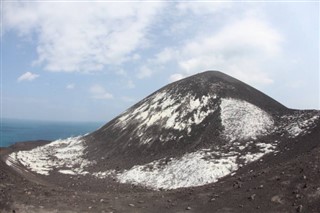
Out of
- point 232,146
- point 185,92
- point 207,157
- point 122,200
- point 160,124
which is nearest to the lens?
point 122,200

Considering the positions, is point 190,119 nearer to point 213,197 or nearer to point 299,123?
point 299,123

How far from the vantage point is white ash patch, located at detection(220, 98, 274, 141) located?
44.8 meters

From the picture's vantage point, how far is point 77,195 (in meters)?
26.3

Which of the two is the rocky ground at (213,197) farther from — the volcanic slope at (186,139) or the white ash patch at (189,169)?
the volcanic slope at (186,139)

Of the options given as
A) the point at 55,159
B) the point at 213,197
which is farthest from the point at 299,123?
the point at 55,159

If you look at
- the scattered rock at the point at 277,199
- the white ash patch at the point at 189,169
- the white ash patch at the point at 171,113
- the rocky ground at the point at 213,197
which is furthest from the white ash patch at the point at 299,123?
the scattered rock at the point at 277,199

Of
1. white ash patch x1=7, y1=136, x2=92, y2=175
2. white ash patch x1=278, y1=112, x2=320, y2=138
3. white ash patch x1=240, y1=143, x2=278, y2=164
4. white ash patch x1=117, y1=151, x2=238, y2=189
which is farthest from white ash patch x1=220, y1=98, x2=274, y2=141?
white ash patch x1=7, y1=136, x2=92, y2=175

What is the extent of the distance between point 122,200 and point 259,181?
367 inches

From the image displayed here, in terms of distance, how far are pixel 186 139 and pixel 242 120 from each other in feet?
24.8

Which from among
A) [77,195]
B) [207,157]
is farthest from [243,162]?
[77,195]

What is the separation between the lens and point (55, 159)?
54.2 m

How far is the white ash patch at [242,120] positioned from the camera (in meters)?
44.8

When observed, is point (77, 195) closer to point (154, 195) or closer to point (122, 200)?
point (122, 200)

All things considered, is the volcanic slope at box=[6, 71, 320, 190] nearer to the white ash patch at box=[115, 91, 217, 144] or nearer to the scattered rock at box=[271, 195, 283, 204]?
the white ash patch at box=[115, 91, 217, 144]
